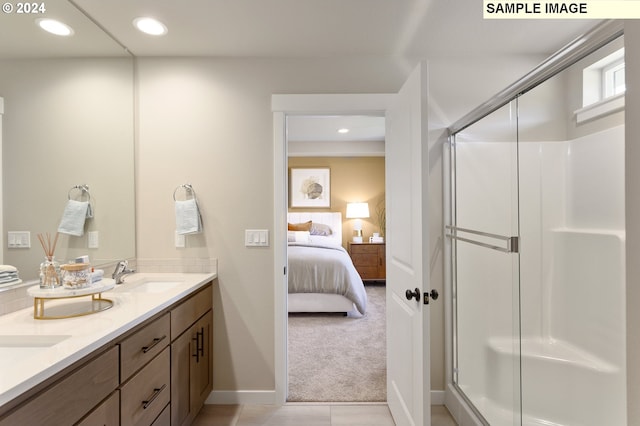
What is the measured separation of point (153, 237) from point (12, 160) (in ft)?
3.29

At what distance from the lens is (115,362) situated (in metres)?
1.24

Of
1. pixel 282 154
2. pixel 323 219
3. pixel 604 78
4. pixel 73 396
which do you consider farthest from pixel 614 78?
pixel 323 219

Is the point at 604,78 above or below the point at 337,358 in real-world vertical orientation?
above

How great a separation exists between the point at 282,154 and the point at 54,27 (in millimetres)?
1363

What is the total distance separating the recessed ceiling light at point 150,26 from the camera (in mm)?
1901

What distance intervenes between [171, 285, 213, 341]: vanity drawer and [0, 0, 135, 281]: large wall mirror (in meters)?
0.60

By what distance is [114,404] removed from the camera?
1.23 m

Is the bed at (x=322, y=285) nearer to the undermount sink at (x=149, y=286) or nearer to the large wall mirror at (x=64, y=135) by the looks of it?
the undermount sink at (x=149, y=286)

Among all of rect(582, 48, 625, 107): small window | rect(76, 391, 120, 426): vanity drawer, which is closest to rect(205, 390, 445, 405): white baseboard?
rect(76, 391, 120, 426): vanity drawer

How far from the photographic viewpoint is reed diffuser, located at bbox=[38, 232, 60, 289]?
1.43 meters

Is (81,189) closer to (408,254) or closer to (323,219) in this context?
(408,254)

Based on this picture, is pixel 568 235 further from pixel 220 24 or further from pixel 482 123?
pixel 220 24

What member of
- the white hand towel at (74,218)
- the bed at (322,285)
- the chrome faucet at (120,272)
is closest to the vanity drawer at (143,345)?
the chrome faucet at (120,272)

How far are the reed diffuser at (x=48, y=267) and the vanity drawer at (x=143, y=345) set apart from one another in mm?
438
